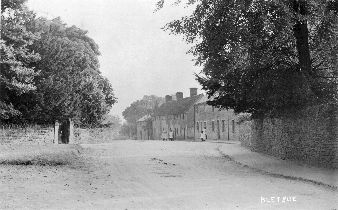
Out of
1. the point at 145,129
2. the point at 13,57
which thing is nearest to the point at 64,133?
the point at 13,57

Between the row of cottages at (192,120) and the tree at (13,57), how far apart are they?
2602 centimetres

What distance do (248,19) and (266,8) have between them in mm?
815

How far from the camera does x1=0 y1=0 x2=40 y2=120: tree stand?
26.0 m

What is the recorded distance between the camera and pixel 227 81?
1900cm

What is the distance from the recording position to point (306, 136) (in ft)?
56.7

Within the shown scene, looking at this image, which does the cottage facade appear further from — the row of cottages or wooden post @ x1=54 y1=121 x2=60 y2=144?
wooden post @ x1=54 y1=121 x2=60 y2=144

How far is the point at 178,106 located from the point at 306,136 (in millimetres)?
58611

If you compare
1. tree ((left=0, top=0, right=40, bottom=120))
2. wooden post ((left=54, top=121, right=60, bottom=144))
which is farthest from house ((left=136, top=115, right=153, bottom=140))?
tree ((left=0, top=0, right=40, bottom=120))

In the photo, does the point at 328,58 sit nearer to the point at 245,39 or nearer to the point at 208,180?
the point at 245,39

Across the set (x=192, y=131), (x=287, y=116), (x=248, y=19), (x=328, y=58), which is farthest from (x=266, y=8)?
(x=192, y=131)

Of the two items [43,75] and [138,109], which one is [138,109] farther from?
[43,75]

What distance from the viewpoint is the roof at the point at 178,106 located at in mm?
70012

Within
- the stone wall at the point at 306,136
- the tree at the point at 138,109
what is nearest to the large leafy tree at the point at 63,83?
the stone wall at the point at 306,136

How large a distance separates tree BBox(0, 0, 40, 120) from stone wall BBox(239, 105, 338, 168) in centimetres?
1573
